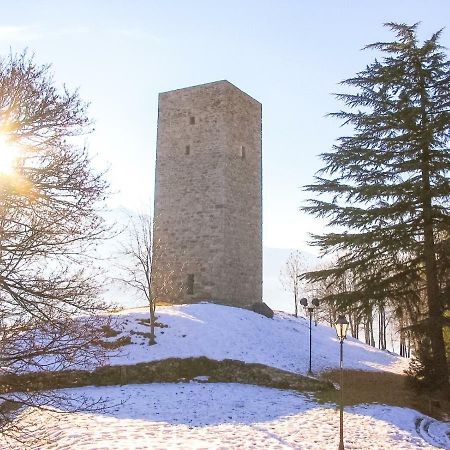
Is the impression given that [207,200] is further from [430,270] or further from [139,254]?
[430,270]

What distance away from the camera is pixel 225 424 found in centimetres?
1159

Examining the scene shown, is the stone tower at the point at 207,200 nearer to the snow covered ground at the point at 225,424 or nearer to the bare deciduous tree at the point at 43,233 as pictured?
the snow covered ground at the point at 225,424

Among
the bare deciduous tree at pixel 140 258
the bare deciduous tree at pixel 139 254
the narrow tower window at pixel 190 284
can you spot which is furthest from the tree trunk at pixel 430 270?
the narrow tower window at pixel 190 284

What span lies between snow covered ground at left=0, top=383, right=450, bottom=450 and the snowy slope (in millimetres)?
2790

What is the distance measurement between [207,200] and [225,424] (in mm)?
15993

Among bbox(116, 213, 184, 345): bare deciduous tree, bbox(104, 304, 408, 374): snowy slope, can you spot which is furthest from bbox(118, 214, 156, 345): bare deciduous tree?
bbox(104, 304, 408, 374): snowy slope

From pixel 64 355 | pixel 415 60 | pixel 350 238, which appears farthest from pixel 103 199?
pixel 415 60

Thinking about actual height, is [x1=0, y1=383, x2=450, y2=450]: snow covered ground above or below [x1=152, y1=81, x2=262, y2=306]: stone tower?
below

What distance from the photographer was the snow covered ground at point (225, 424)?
10008mm

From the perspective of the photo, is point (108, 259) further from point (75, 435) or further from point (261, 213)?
point (261, 213)

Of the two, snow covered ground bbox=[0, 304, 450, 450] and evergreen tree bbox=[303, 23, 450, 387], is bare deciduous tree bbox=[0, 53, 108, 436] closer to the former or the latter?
snow covered ground bbox=[0, 304, 450, 450]

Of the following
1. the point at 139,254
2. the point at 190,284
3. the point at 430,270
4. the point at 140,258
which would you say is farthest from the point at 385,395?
the point at 190,284

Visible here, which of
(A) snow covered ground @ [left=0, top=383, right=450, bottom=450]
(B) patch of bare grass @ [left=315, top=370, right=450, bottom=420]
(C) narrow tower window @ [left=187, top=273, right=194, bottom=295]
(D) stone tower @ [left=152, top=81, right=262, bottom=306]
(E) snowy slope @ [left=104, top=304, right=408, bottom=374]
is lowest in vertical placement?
(B) patch of bare grass @ [left=315, top=370, right=450, bottom=420]

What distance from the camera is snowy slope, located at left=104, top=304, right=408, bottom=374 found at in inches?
709
